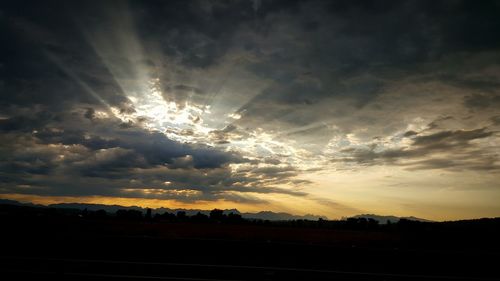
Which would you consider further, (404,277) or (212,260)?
(212,260)

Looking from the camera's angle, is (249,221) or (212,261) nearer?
(212,261)

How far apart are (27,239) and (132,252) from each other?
9.31 m

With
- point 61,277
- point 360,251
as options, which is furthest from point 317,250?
point 61,277

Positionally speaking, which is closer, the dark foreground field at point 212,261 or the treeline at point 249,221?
the dark foreground field at point 212,261

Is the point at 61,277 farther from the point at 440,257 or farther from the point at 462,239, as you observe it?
the point at 462,239

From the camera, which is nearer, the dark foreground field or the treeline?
the dark foreground field

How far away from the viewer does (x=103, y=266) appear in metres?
14.4

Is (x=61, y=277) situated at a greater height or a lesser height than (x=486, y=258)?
lesser

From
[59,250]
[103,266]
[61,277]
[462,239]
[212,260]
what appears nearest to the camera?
[61,277]

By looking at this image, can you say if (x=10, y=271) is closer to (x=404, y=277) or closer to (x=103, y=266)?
(x=103, y=266)

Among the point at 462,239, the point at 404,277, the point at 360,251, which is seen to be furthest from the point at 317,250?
the point at 462,239

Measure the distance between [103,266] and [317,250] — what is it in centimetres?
1445

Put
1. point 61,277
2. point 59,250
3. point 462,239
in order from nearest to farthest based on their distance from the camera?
point 61,277
point 59,250
point 462,239

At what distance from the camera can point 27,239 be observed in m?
22.2
